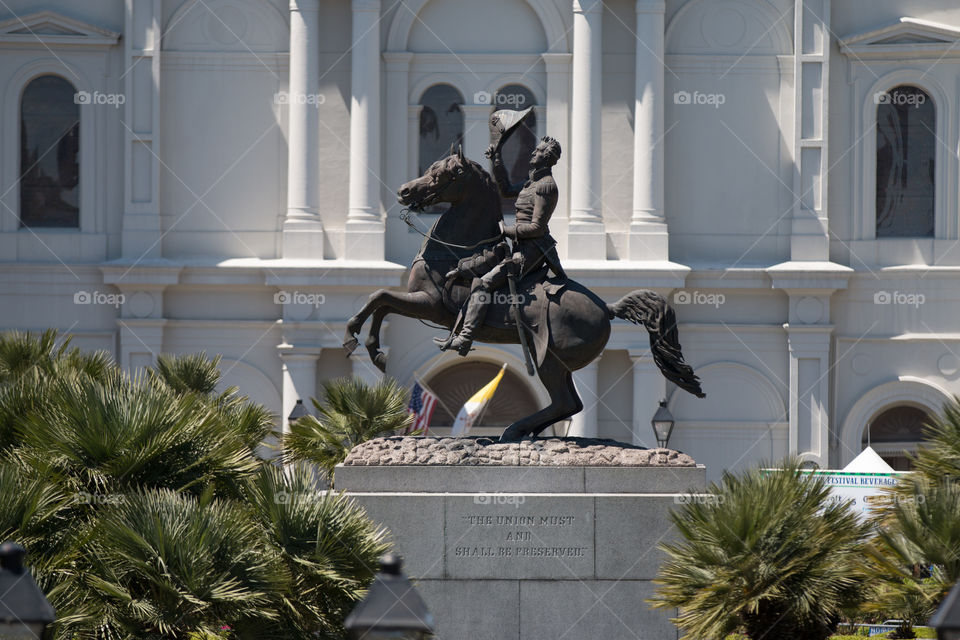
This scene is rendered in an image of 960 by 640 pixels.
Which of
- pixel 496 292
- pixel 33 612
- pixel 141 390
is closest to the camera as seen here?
pixel 33 612

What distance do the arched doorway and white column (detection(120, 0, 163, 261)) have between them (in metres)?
6.90

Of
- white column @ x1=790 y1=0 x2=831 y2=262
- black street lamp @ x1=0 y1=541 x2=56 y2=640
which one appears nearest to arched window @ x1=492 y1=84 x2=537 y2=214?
white column @ x1=790 y1=0 x2=831 y2=262

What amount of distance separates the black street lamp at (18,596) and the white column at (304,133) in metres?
27.0

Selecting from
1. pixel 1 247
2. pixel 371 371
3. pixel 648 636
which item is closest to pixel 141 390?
pixel 648 636

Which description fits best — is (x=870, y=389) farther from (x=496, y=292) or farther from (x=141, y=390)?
(x=141, y=390)

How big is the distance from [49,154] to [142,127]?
2282 mm

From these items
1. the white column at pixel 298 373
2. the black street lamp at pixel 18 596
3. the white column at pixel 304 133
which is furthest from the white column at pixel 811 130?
the black street lamp at pixel 18 596

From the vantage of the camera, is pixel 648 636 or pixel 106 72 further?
pixel 106 72

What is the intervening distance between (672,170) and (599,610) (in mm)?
22910

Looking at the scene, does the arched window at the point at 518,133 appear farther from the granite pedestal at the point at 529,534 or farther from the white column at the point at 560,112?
the granite pedestal at the point at 529,534

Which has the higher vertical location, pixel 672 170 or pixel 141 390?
pixel 672 170

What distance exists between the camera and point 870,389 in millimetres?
35906

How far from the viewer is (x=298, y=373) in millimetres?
35094

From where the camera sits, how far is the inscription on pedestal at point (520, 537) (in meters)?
14.5
